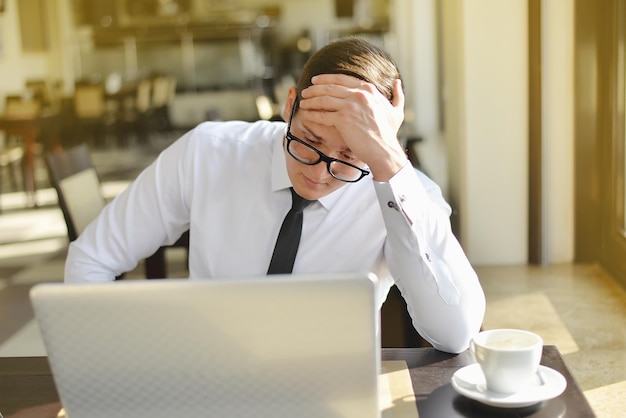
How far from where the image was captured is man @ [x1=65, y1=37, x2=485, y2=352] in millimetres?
1442

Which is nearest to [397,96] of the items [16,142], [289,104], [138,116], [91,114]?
[289,104]

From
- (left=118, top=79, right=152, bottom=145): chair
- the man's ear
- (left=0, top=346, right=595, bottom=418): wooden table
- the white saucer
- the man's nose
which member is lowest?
(left=118, top=79, right=152, bottom=145): chair

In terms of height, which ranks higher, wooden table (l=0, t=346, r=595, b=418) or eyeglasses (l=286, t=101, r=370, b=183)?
eyeglasses (l=286, t=101, r=370, b=183)

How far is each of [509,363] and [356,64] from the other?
0.62 meters

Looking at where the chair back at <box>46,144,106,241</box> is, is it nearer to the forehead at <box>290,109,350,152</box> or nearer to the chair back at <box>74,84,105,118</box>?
the forehead at <box>290,109,350,152</box>

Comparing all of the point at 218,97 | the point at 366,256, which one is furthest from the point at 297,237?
the point at 218,97

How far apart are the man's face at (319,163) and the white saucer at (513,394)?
45cm

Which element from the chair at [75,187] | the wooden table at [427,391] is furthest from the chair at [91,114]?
the wooden table at [427,391]

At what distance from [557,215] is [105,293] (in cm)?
389

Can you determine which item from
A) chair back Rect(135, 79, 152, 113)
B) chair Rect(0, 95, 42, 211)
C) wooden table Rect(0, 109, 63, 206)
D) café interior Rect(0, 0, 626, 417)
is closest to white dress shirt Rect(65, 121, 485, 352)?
café interior Rect(0, 0, 626, 417)

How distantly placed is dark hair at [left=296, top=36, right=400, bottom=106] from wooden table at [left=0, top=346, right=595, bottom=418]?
1.57 ft

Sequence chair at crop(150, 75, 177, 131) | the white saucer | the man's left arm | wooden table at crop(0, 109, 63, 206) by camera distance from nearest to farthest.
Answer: the white saucer, the man's left arm, wooden table at crop(0, 109, 63, 206), chair at crop(150, 75, 177, 131)

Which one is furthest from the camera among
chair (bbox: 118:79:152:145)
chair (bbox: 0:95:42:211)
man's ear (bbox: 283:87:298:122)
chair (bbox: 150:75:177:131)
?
chair (bbox: 150:75:177:131)

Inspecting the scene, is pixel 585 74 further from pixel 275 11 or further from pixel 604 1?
pixel 275 11
